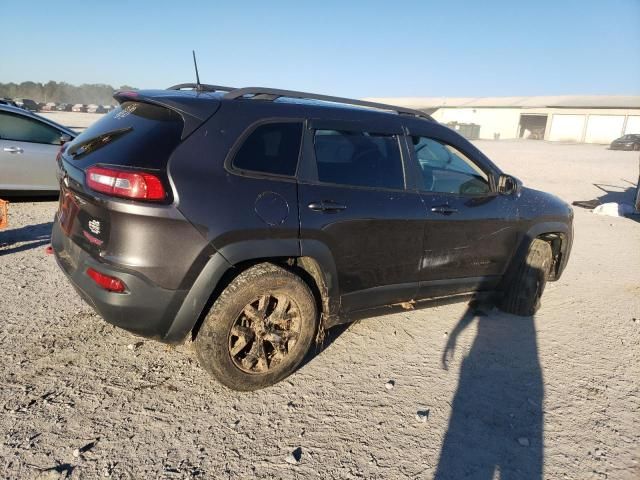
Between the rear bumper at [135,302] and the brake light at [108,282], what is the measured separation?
22 mm

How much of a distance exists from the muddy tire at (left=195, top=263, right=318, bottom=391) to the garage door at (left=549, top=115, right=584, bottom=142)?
193ft

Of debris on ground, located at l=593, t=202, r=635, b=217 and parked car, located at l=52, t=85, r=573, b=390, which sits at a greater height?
parked car, located at l=52, t=85, r=573, b=390

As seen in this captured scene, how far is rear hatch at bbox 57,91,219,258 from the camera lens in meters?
2.48

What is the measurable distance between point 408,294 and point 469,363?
707 mm

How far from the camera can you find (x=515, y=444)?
8.75 ft

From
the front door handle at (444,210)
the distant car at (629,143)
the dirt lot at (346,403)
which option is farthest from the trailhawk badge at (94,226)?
the distant car at (629,143)

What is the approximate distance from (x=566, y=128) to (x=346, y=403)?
5985 centimetres

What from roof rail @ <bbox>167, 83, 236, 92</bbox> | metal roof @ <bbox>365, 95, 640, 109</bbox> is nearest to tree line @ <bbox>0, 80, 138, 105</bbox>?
metal roof @ <bbox>365, 95, 640, 109</bbox>

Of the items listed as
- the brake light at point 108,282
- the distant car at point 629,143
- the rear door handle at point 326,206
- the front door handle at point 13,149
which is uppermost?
the rear door handle at point 326,206

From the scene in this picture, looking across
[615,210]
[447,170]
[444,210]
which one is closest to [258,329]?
[444,210]

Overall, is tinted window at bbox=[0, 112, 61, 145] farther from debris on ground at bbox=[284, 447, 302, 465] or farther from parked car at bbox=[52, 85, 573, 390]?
debris on ground at bbox=[284, 447, 302, 465]

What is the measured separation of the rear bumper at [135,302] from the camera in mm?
2523

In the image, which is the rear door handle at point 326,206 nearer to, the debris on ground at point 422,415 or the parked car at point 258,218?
the parked car at point 258,218

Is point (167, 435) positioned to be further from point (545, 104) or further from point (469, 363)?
point (545, 104)
